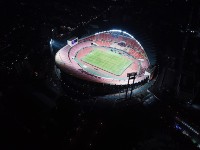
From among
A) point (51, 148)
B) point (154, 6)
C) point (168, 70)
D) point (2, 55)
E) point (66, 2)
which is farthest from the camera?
point (66, 2)

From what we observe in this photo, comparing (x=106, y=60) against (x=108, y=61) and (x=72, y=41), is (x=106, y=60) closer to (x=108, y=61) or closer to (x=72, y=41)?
(x=108, y=61)

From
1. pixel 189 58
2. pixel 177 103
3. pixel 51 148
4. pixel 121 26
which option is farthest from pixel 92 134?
pixel 121 26

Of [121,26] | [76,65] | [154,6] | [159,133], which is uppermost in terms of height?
[154,6]

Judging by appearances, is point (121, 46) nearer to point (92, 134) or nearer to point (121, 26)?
point (121, 26)

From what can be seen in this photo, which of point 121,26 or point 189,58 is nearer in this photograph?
point 189,58

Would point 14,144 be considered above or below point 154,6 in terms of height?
below

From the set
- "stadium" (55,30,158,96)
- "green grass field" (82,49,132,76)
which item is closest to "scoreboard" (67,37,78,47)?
"stadium" (55,30,158,96)

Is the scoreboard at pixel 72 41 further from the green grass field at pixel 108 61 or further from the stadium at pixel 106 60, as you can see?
the green grass field at pixel 108 61

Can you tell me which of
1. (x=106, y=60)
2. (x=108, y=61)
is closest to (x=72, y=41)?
(x=106, y=60)

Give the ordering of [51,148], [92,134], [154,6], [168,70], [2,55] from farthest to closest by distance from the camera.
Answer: [154,6] → [2,55] → [168,70] → [92,134] → [51,148]
